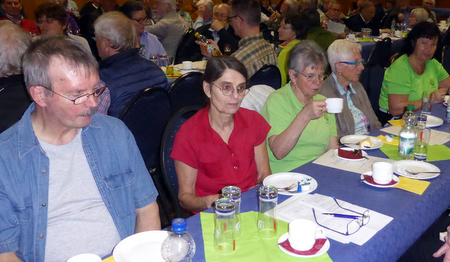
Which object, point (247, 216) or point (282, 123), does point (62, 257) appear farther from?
point (282, 123)

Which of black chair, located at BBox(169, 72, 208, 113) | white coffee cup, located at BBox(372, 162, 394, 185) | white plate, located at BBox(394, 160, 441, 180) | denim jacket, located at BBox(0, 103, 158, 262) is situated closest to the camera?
denim jacket, located at BBox(0, 103, 158, 262)

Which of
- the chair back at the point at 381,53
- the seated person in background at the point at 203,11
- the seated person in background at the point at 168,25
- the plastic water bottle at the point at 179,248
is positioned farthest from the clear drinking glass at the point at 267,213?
the seated person in background at the point at 203,11

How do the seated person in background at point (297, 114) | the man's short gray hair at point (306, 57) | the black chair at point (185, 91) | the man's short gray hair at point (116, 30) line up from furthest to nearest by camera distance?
1. the man's short gray hair at point (116, 30)
2. the black chair at point (185, 91)
3. the man's short gray hair at point (306, 57)
4. the seated person in background at point (297, 114)

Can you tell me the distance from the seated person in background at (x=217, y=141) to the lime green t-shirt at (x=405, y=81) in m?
2.11

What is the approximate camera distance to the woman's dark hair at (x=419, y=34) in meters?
3.58

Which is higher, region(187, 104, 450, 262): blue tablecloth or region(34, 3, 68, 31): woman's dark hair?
region(34, 3, 68, 31): woman's dark hair

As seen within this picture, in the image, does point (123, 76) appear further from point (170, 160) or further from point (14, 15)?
point (14, 15)

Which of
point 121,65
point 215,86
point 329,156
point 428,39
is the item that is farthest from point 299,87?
point 428,39

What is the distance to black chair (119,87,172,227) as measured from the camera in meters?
2.73

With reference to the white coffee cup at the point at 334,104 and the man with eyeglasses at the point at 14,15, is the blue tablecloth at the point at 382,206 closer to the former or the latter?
the white coffee cup at the point at 334,104

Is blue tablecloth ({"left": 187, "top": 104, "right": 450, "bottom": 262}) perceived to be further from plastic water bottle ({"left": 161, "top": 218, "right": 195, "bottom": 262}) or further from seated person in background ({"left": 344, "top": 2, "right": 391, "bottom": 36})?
seated person in background ({"left": 344, "top": 2, "right": 391, "bottom": 36})

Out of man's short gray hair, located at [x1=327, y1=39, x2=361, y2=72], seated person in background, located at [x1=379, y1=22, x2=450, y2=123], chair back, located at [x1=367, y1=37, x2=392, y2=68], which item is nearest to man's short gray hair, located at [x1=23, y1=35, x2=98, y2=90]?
man's short gray hair, located at [x1=327, y1=39, x2=361, y2=72]

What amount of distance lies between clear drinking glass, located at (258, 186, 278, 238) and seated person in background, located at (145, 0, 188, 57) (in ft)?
17.2

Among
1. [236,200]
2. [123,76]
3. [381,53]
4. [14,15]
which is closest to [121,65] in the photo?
[123,76]
